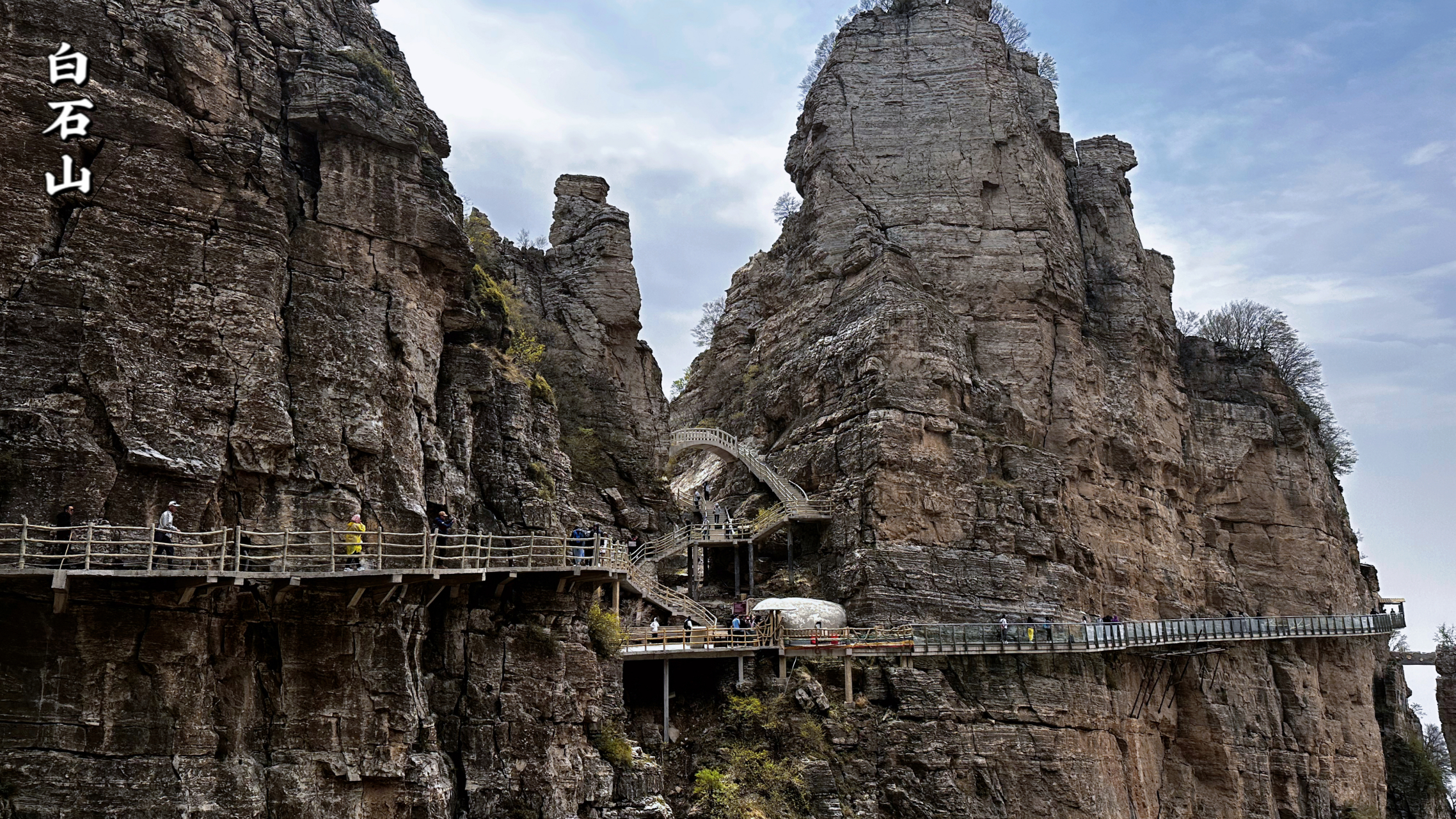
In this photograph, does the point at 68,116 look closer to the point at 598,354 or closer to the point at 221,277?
the point at 221,277

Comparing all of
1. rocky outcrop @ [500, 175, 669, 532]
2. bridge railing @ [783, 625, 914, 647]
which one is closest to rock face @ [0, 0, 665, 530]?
bridge railing @ [783, 625, 914, 647]

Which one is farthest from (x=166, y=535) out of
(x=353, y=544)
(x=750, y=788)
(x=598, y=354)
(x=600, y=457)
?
(x=598, y=354)

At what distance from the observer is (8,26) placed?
81.2ft

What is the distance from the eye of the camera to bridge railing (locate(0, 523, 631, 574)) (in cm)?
2150

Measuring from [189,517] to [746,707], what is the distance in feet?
62.8

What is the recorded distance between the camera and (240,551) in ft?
81.8

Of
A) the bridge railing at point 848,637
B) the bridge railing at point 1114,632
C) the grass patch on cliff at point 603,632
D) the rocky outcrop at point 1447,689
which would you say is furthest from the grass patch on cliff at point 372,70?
the rocky outcrop at point 1447,689

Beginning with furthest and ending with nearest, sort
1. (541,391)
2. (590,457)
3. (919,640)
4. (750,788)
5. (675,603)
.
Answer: (590,457), (919,640), (675,603), (541,391), (750,788)

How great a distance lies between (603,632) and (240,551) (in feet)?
35.2

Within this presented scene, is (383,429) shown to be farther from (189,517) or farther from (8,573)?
(8,573)

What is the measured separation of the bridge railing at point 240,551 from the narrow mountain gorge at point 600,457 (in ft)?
1.35

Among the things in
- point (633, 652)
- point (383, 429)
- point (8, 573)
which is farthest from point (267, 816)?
point (633, 652)

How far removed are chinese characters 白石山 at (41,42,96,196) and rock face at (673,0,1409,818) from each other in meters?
26.6

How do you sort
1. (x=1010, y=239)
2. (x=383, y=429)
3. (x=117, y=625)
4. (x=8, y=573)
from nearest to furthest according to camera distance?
(x=8, y=573)
(x=117, y=625)
(x=383, y=429)
(x=1010, y=239)
